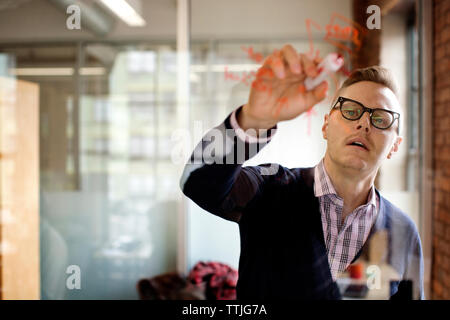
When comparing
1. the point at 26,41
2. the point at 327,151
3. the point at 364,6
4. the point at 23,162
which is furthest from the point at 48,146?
the point at 364,6

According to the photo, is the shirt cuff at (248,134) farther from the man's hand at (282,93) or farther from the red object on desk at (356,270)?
the red object on desk at (356,270)

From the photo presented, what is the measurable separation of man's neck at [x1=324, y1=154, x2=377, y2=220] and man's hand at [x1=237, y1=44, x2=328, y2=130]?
5.5 inches

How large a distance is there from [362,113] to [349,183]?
6.2 inches

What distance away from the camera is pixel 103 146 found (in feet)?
4.51

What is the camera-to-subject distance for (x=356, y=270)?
78 centimetres

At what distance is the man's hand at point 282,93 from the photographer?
0.71 meters

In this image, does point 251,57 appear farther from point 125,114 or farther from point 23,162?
point 23,162

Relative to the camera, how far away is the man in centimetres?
73

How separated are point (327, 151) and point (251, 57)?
1.03ft

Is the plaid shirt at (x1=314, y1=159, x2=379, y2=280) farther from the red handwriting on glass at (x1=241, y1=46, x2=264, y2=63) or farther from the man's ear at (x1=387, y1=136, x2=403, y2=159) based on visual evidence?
the red handwriting on glass at (x1=241, y1=46, x2=264, y2=63)

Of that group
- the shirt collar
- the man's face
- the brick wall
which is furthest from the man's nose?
the brick wall

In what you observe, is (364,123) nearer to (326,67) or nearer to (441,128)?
(326,67)

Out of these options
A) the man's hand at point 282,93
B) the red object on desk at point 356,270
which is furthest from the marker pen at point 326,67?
the red object on desk at point 356,270

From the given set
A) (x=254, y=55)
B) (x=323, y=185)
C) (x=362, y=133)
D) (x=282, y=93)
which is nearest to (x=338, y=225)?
(x=323, y=185)
